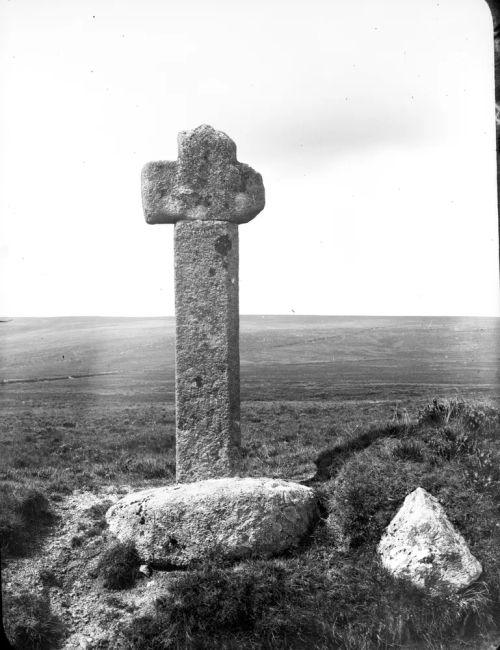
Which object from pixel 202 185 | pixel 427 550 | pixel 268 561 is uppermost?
pixel 202 185

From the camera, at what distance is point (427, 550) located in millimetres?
5559

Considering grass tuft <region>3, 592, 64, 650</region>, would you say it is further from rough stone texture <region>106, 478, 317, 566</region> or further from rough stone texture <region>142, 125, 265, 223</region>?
rough stone texture <region>142, 125, 265, 223</region>

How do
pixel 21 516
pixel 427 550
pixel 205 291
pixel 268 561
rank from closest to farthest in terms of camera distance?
pixel 427 550 → pixel 268 561 → pixel 205 291 → pixel 21 516

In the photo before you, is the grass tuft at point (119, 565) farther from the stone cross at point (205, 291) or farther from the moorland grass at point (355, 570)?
the stone cross at point (205, 291)

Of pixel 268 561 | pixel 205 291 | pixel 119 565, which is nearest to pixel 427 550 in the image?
pixel 268 561

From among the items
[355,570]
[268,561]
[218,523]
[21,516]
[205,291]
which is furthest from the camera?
[21,516]

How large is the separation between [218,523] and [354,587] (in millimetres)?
1482

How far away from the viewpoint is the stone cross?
22.6ft

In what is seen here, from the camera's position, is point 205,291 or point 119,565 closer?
point 119,565

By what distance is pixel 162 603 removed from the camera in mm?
5449

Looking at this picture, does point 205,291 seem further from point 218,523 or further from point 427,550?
point 427,550

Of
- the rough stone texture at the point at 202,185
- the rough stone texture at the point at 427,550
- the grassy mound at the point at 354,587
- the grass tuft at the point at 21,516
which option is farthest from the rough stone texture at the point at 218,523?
the rough stone texture at the point at 202,185

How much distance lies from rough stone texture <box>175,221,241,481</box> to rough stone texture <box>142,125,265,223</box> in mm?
164

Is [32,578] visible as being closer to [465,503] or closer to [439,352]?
[465,503]
